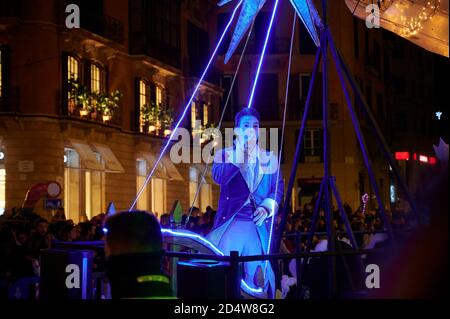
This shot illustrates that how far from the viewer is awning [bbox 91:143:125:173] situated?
29.6 meters

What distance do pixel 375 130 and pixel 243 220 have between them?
4.99 ft

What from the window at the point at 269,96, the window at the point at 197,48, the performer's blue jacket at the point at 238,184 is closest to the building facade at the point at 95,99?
the window at the point at 197,48

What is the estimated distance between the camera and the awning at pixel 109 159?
29.6 metres

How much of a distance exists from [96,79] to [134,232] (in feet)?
A: 89.0

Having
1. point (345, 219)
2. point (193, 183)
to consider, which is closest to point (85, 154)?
point (193, 183)

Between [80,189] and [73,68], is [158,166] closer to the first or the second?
[80,189]

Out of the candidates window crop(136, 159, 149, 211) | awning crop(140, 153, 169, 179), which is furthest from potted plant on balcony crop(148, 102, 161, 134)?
window crop(136, 159, 149, 211)

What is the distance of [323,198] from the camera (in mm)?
7336

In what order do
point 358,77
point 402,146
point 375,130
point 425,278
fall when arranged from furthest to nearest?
point 402,146 < point 358,77 < point 375,130 < point 425,278

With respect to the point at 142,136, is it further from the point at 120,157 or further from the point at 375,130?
the point at 375,130

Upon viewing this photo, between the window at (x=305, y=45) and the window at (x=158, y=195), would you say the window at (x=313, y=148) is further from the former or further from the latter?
the window at (x=158, y=195)

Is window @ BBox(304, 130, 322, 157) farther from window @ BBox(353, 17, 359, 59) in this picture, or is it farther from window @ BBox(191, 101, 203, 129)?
window @ BBox(191, 101, 203, 129)

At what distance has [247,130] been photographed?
24.7ft
